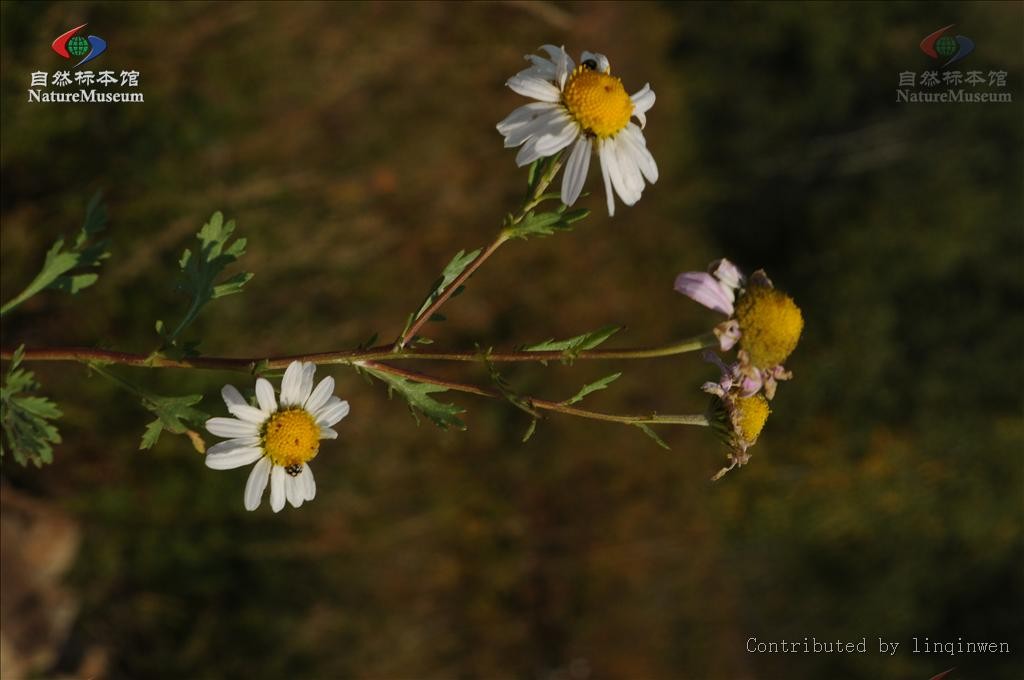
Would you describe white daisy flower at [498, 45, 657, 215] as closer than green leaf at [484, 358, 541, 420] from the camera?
No

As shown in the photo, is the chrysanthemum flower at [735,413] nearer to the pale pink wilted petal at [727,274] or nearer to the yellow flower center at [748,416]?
the yellow flower center at [748,416]

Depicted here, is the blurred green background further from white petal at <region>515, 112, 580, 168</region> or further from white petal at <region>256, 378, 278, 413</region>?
white petal at <region>515, 112, 580, 168</region>

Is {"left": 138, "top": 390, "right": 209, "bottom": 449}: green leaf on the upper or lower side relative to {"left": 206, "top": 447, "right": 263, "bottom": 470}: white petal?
upper

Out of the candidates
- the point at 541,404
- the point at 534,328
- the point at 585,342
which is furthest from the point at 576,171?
the point at 534,328

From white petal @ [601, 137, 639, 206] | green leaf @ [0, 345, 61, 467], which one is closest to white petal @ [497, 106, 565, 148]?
white petal @ [601, 137, 639, 206]

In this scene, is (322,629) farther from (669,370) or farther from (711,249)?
(711,249)

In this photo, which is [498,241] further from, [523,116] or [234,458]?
[234,458]

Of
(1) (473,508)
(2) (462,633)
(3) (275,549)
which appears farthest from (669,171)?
(3) (275,549)
